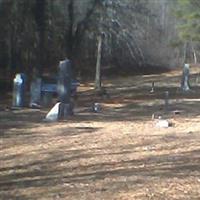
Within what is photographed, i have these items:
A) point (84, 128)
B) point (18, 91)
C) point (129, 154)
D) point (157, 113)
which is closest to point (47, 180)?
point (129, 154)

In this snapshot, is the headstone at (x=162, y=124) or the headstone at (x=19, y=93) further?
the headstone at (x=19, y=93)

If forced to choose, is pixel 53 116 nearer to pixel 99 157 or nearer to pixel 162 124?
pixel 162 124

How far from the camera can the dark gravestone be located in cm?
1819

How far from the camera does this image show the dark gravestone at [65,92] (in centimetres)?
1819

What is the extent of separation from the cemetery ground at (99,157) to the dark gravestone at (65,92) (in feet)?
1.07

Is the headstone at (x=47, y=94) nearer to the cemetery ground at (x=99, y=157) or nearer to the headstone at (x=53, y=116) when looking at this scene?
the cemetery ground at (x=99, y=157)

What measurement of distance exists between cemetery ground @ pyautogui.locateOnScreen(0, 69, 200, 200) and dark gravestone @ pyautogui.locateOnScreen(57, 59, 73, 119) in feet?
1.07

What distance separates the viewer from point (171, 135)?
555 inches

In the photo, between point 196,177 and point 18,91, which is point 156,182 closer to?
point 196,177

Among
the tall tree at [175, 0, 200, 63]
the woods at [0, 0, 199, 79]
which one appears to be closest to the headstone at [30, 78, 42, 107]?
the woods at [0, 0, 199, 79]

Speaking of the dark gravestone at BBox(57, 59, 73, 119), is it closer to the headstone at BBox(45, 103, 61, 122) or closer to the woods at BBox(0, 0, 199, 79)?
the headstone at BBox(45, 103, 61, 122)

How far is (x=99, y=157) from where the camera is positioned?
11062 mm

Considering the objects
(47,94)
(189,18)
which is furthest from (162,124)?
(189,18)

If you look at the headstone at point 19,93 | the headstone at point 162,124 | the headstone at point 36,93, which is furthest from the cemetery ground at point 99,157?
the headstone at point 36,93
